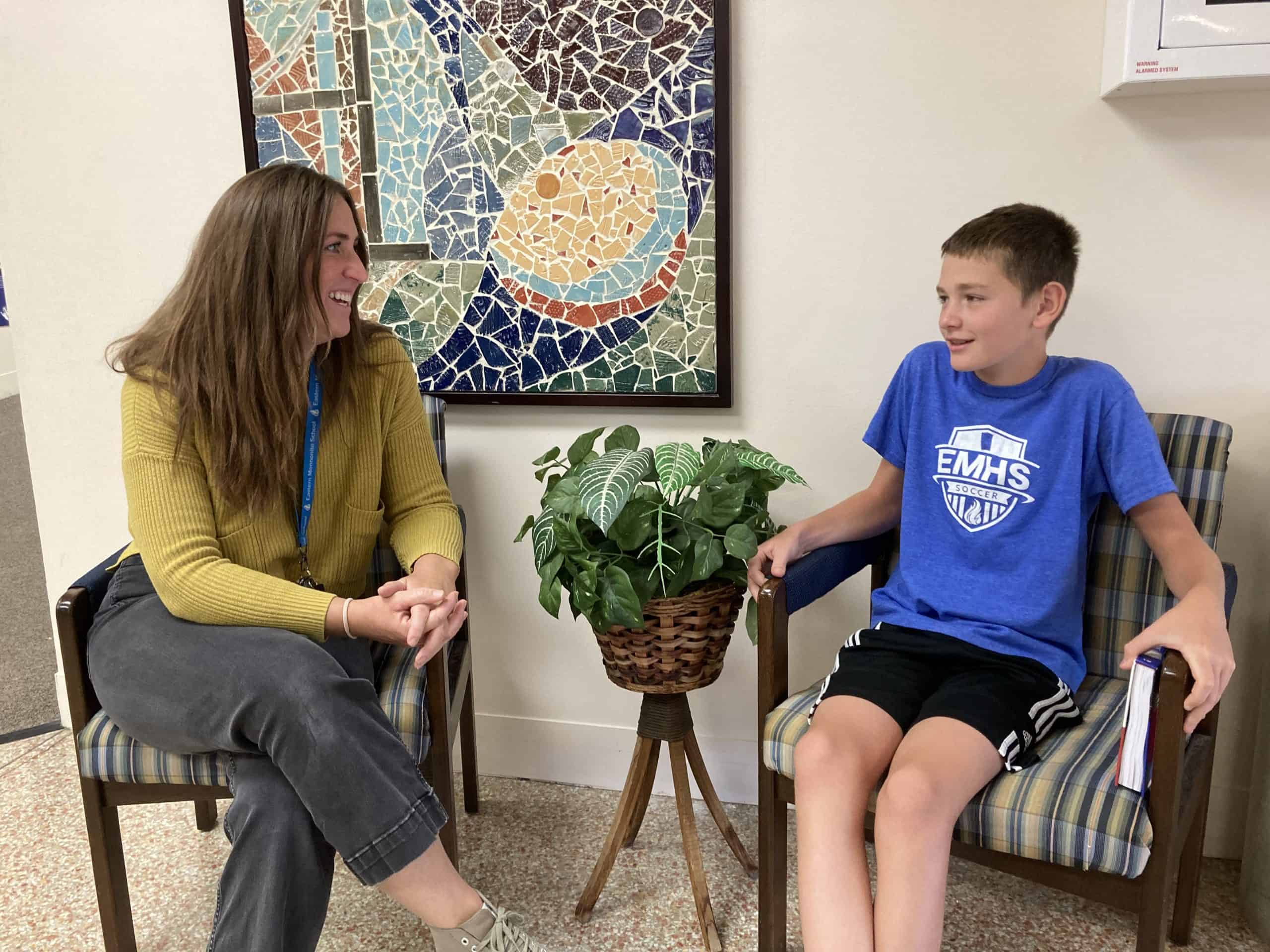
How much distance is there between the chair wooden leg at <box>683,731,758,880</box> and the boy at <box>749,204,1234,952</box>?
36cm

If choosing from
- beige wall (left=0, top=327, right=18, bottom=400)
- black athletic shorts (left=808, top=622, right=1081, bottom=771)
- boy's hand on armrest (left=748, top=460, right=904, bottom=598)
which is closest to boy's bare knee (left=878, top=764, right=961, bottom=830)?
black athletic shorts (left=808, top=622, right=1081, bottom=771)

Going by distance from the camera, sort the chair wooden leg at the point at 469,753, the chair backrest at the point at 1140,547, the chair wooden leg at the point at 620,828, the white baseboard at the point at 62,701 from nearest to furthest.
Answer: the chair backrest at the point at 1140,547
the chair wooden leg at the point at 620,828
the chair wooden leg at the point at 469,753
the white baseboard at the point at 62,701

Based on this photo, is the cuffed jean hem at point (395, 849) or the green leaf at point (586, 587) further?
the green leaf at point (586, 587)

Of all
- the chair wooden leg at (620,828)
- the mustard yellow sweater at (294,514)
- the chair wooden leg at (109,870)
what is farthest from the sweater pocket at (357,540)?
the chair wooden leg at (620,828)

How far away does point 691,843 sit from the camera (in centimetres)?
177

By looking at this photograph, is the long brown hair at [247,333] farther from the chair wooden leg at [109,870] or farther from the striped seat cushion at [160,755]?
the chair wooden leg at [109,870]

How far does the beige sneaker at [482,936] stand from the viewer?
1.45m

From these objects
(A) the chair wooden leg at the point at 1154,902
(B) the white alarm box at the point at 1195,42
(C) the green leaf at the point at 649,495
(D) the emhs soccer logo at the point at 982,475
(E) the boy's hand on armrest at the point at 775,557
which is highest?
(B) the white alarm box at the point at 1195,42

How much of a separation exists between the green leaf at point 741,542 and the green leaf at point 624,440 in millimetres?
245

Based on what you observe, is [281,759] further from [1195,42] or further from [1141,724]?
[1195,42]

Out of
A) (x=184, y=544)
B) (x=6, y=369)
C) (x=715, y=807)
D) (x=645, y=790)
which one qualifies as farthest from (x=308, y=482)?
(x=6, y=369)

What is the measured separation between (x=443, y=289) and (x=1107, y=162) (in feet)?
4.08

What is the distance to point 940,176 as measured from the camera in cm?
180

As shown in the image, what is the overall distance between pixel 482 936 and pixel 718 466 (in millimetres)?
783
